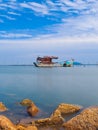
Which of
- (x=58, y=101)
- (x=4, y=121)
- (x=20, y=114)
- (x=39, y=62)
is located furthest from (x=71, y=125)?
(x=39, y=62)

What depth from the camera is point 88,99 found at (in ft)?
121

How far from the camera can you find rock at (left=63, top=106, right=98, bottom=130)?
20672mm

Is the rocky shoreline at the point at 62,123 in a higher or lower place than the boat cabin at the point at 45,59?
lower

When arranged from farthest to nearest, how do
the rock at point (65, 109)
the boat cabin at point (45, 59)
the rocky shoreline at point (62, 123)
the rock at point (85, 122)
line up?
the boat cabin at point (45, 59) → the rock at point (65, 109) → the rock at point (85, 122) → the rocky shoreline at point (62, 123)

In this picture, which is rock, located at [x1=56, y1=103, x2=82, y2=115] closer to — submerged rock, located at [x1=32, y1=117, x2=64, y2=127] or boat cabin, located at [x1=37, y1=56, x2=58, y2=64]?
submerged rock, located at [x1=32, y1=117, x2=64, y2=127]

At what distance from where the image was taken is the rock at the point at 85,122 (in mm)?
20672

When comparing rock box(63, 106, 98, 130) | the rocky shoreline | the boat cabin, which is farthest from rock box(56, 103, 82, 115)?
the boat cabin

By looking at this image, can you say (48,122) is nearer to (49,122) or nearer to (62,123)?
(49,122)

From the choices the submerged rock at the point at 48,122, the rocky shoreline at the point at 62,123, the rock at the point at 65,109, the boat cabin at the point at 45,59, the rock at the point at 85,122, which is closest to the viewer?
the rocky shoreline at the point at 62,123

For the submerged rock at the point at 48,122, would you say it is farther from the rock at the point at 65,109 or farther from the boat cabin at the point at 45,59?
the boat cabin at the point at 45,59

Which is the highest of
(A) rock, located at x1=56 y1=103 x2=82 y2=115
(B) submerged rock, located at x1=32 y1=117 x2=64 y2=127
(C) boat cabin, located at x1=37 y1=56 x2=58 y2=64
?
(C) boat cabin, located at x1=37 y1=56 x2=58 y2=64

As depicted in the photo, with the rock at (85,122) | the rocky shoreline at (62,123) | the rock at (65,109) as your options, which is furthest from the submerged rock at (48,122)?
the rock at (65,109)

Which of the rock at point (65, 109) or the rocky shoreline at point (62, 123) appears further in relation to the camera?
the rock at point (65, 109)

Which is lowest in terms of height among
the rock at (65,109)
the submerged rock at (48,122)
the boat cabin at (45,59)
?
the submerged rock at (48,122)
